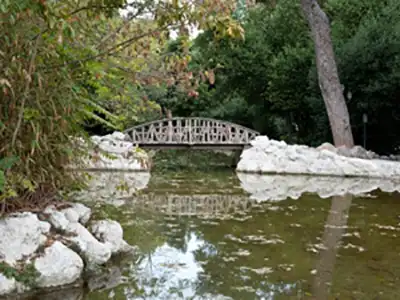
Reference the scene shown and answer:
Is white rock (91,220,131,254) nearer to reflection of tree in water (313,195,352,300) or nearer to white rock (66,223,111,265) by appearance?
white rock (66,223,111,265)

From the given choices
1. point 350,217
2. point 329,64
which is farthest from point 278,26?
point 350,217

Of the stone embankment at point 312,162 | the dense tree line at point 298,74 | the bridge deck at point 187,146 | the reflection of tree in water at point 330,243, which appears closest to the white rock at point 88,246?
the reflection of tree in water at point 330,243

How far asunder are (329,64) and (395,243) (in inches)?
326

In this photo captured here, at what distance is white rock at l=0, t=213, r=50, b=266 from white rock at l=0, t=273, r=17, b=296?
0.14 m

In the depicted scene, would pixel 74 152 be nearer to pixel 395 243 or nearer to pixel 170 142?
pixel 395 243

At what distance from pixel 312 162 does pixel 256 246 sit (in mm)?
7358

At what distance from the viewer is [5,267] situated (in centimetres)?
337

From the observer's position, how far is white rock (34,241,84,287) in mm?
3488

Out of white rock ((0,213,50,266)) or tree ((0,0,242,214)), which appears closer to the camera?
tree ((0,0,242,214))

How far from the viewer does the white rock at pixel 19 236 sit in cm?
348

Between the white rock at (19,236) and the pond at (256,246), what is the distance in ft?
1.29

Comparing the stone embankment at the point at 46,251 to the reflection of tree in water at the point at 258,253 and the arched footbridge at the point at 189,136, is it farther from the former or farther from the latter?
the arched footbridge at the point at 189,136

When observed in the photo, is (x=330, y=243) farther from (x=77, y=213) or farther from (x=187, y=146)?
(x=187, y=146)

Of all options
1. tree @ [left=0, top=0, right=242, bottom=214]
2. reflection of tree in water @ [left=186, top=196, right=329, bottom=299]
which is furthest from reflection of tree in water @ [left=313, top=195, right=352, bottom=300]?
tree @ [left=0, top=0, right=242, bottom=214]
